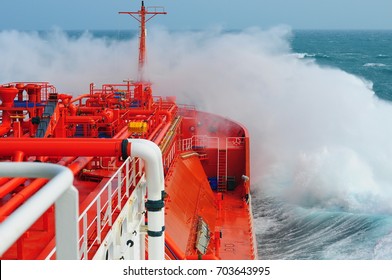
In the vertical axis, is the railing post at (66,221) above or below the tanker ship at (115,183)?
above

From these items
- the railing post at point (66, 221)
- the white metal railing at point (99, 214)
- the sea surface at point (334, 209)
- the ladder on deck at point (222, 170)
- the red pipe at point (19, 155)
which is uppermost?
the railing post at point (66, 221)

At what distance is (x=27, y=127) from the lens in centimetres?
908

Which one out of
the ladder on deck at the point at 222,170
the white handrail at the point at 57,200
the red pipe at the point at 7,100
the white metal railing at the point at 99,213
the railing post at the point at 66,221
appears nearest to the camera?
the white handrail at the point at 57,200

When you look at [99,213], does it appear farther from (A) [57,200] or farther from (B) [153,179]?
(A) [57,200]

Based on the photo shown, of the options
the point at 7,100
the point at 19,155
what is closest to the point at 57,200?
the point at 19,155

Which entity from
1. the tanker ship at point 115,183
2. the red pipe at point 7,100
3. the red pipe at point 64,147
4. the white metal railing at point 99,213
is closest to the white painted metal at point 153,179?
the tanker ship at point 115,183

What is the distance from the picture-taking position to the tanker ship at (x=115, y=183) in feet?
6.89

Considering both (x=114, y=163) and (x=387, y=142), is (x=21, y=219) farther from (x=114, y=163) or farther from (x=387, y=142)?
(x=387, y=142)

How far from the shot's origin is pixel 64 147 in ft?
17.8

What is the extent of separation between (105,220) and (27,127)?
414cm

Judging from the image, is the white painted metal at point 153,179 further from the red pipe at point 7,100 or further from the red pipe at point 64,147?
the red pipe at point 7,100

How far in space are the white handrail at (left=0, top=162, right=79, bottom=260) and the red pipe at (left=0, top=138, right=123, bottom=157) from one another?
3.26 m
